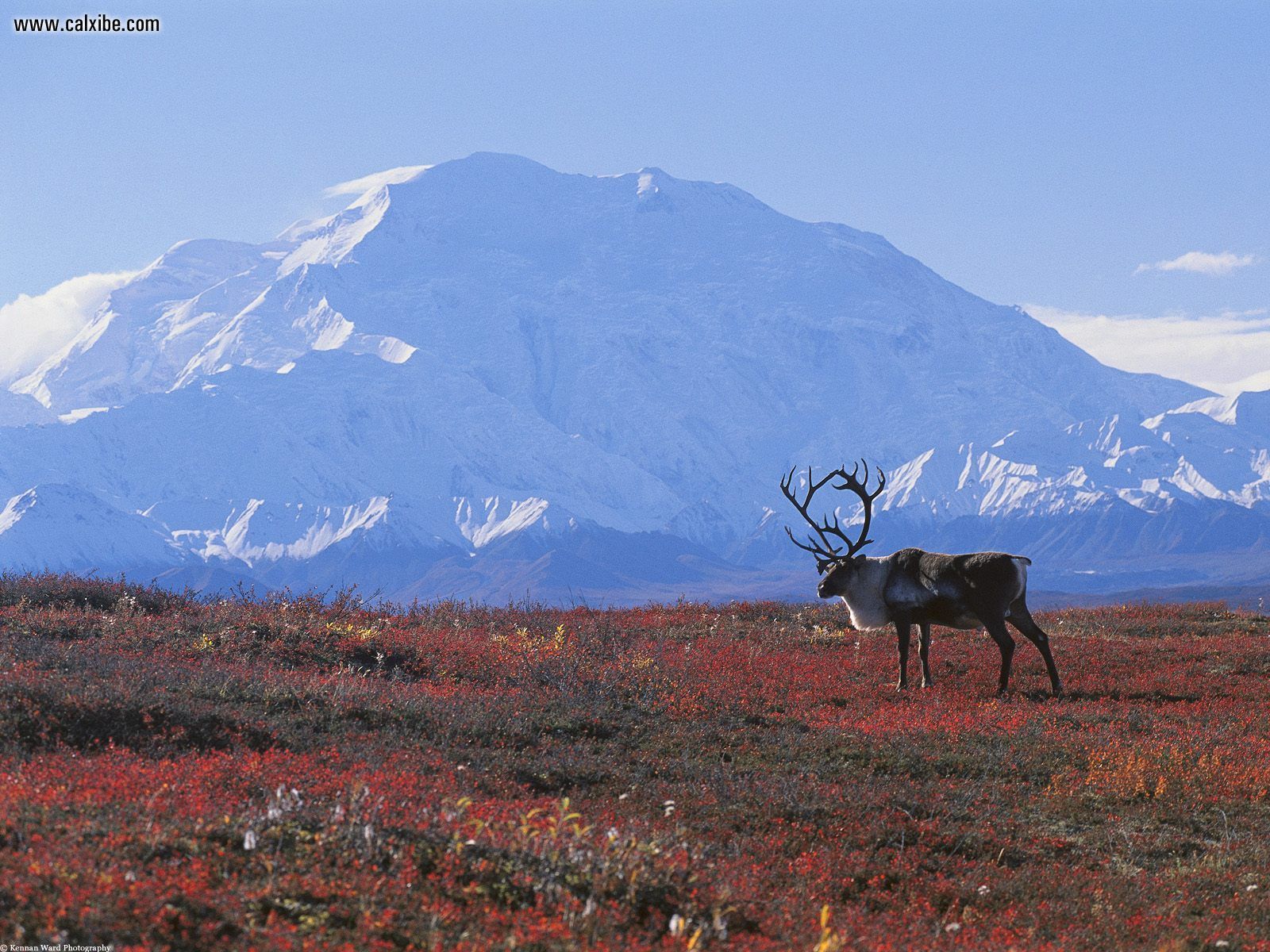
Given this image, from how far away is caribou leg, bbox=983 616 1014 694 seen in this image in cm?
1931

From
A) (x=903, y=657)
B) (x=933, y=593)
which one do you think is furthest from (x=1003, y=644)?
(x=903, y=657)

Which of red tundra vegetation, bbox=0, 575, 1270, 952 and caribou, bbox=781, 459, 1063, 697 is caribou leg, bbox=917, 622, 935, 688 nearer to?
caribou, bbox=781, 459, 1063, 697

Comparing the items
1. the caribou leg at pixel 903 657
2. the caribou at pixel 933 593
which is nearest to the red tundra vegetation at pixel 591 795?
the caribou leg at pixel 903 657

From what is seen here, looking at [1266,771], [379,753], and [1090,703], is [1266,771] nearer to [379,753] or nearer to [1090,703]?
[1090,703]

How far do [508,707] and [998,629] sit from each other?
8.70m

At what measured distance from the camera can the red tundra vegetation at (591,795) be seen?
7660 mm

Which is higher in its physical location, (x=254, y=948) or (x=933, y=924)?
(x=254, y=948)

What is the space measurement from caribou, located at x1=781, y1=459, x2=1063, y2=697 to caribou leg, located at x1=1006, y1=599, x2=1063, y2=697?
1 cm

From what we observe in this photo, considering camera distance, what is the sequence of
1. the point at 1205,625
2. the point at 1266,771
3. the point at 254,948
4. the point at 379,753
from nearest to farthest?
1. the point at 254,948
2. the point at 379,753
3. the point at 1266,771
4. the point at 1205,625

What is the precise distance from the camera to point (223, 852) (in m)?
8.01

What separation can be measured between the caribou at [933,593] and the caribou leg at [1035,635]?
0.01 meters

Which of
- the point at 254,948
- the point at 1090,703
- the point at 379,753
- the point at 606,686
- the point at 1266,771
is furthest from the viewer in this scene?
the point at 1090,703

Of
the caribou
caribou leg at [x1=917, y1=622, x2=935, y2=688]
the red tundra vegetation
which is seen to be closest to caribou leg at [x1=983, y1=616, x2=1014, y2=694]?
the caribou

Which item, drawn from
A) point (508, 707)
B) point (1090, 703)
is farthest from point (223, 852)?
point (1090, 703)
